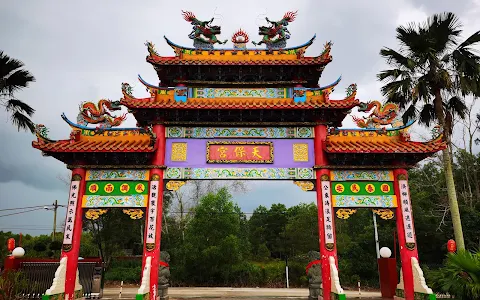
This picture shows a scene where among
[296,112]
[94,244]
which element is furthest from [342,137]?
[94,244]

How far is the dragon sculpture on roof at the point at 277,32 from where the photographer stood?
11984 millimetres

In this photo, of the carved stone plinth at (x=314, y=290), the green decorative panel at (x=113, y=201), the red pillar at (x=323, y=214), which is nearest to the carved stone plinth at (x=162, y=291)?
the green decorative panel at (x=113, y=201)

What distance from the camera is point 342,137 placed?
10.5 meters

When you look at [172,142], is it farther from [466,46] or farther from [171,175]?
[466,46]

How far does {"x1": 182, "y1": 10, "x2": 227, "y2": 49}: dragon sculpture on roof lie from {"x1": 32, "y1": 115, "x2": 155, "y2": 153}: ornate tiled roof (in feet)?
12.2

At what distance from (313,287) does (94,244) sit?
21488 mm

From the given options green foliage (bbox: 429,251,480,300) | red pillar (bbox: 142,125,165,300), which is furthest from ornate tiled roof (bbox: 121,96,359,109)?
green foliage (bbox: 429,251,480,300)

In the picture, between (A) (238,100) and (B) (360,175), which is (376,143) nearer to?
(B) (360,175)

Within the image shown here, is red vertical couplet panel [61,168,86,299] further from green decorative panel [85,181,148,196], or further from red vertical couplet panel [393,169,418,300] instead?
red vertical couplet panel [393,169,418,300]

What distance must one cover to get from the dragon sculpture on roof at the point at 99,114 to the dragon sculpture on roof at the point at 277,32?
17.0 ft

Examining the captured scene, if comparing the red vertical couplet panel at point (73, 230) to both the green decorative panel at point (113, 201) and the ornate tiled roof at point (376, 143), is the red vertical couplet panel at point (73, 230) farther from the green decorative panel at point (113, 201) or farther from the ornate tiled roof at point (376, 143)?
the ornate tiled roof at point (376, 143)

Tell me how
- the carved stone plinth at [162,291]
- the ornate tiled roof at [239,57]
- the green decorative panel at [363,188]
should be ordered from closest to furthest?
1. the green decorative panel at [363,188]
2. the carved stone plinth at [162,291]
3. the ornate tiled roof at [239,57]

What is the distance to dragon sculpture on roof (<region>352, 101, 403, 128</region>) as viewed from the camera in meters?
10.6

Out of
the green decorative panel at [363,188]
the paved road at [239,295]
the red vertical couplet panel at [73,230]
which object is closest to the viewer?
the red vertical couplet panel at [73,230]
